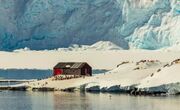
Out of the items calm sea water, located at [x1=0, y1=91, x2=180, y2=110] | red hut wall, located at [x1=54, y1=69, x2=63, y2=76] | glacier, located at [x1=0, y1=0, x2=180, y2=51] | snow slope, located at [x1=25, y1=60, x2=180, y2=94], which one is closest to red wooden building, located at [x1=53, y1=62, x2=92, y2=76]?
red hut wall, located at [x1=54, y1=69, x2=63, y2=76]

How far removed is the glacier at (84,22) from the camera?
111938 millimetres

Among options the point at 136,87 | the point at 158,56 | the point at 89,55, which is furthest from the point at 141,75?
the point at 89,55

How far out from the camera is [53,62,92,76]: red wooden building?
7319cm

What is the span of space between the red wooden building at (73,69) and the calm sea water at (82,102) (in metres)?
11.5

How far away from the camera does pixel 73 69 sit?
73625 millimetres

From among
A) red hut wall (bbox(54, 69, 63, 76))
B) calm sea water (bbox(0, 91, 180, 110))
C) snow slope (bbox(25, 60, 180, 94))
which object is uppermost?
red hut wall (bbox(54, 69, 63, 76))

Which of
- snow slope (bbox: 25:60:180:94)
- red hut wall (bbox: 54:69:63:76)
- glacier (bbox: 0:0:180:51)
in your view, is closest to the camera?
snow slope (bbox: 25:60:180:94)

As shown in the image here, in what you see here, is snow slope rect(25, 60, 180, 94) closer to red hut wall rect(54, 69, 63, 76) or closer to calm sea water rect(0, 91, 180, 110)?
calm sea water rect(0, 91, 180, 110)

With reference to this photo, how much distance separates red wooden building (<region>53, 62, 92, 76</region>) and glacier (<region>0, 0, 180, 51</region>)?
37.7 metres

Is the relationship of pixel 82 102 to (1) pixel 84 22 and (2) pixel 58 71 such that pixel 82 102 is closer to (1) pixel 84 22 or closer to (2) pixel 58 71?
(2) pixel 58 71

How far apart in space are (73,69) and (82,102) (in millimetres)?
22049

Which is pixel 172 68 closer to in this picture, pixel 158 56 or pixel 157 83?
pixel 157 83

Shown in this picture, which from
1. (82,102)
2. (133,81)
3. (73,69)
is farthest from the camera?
(73,69)

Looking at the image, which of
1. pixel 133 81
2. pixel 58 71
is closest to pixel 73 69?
pixel 58 71
